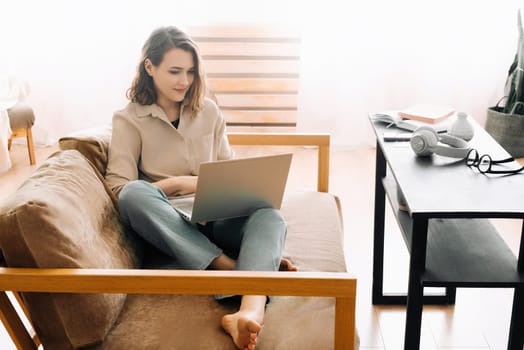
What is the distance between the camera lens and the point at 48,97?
3.57m

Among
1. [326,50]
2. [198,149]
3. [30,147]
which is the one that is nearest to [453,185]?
[198,149]

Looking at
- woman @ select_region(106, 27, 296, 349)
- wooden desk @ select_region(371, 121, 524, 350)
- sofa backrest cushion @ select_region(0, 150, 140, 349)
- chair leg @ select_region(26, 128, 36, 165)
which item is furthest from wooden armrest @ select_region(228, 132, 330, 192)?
chair leg @ select_region(26, 128, 36, 165)

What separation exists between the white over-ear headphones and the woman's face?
0.70 m

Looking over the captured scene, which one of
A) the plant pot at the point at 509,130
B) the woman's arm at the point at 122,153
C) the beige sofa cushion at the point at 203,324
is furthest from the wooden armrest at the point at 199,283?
the plant pot at the point at 509,130

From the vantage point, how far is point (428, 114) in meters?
1.98

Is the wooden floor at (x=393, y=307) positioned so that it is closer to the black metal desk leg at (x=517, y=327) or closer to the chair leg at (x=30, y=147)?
the chair leg at (x=30, y=147)

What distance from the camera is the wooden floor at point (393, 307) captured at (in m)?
1.91

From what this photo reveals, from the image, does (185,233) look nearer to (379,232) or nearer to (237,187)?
(237,187)

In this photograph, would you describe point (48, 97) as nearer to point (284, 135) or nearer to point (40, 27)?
point (40, 27)

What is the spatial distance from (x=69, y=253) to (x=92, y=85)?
2.35m

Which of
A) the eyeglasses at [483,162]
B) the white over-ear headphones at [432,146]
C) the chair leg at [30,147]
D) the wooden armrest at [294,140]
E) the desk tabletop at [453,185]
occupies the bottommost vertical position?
the chair leg at [30,147]

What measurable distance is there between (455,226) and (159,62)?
0.98 meters

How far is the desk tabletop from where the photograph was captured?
135 centimetres

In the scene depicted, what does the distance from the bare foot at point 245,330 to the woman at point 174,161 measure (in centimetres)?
18
